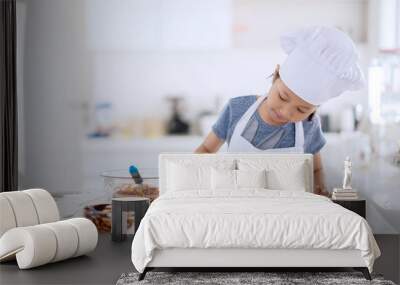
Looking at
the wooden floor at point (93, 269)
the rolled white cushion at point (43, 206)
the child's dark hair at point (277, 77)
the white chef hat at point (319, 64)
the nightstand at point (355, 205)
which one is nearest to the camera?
the wooden floor at point (93, 269)

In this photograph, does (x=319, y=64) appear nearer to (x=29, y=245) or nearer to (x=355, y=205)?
(x=355, y=205)

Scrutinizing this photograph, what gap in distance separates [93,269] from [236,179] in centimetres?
161

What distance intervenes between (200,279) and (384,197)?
9.59 feet

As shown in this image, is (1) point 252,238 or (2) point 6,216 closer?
(1) point 252,238

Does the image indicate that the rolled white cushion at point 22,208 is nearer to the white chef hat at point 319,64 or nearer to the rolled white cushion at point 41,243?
the rolled white cushion at point 41,243

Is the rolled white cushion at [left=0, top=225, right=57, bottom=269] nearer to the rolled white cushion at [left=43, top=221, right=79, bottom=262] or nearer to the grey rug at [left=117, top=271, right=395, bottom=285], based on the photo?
the rolled white cushion at [left=43, top=221, right=79, bottom=262]

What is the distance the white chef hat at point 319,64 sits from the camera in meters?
7.18

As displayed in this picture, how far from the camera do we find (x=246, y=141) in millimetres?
7562

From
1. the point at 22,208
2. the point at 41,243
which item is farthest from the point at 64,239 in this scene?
the point at 22,208

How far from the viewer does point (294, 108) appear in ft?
24.2

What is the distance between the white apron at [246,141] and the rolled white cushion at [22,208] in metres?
2.18

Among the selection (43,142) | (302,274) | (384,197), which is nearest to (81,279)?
(302,274)

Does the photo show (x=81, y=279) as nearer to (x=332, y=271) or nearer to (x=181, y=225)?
(x=181, y=225)

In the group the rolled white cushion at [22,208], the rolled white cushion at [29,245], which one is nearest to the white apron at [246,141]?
the rolled white cushion at [22,208]
